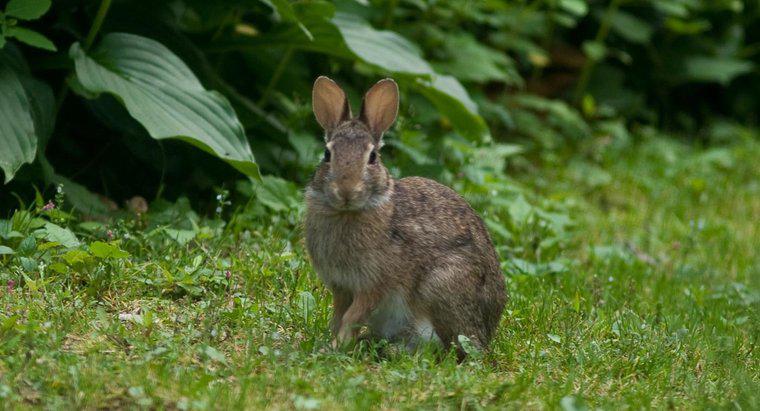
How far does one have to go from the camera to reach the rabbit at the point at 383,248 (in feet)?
16.2

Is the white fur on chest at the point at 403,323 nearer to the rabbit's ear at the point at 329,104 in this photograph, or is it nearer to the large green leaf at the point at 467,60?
the rabbit's ear at the point at 329,104

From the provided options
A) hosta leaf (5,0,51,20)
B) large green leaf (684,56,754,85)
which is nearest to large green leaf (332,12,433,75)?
hosta leaf (5,0,51,20)

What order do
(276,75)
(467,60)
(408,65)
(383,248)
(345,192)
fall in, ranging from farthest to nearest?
(467,60) < (276,75) < (408,65) < (383,248) < (345,192)

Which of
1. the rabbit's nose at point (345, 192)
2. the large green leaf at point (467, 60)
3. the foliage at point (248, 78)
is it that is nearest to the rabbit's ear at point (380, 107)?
the rabbit's nose at point (345, 192)

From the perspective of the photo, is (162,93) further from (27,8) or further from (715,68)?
(715,68)

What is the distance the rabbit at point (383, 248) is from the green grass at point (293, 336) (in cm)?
20

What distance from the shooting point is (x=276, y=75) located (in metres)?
7.89

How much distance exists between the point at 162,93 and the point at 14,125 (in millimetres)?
868

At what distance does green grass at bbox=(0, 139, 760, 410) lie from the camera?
14.2 ft

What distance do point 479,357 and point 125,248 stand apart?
6.96ft

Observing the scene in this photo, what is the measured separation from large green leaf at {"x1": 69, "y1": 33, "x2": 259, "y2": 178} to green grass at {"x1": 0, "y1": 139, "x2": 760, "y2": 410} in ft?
1.57

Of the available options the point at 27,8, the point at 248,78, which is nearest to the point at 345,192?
the point at 27,8

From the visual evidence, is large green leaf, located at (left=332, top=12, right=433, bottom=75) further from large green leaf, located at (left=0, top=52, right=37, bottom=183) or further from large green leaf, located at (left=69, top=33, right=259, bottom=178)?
large green leaf, located at (left=0, top=52, right=37, bottom=183)

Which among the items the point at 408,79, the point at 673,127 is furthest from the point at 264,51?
the point at 673,127
